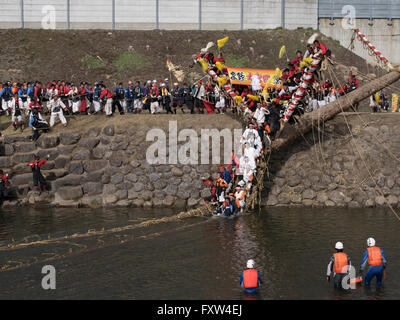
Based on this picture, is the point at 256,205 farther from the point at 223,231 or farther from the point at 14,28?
the point at 14,28

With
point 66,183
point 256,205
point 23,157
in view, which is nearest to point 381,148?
point 256,205

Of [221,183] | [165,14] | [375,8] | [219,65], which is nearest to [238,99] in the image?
[219,65]

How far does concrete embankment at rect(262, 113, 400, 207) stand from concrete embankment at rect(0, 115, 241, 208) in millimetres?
3312

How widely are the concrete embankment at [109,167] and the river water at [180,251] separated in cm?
129

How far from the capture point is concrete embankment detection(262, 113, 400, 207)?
2375 cm

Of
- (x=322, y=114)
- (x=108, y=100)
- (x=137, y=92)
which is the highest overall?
(x=137, y=92)

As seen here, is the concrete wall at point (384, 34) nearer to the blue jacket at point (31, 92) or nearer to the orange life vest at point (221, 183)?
the orange life vest at point (221, 183)

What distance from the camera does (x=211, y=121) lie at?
2528 centimetres

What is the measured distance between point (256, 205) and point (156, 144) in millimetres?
5930

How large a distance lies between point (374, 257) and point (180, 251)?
6.40 m

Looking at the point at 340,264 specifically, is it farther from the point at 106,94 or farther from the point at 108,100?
the point at 106,94

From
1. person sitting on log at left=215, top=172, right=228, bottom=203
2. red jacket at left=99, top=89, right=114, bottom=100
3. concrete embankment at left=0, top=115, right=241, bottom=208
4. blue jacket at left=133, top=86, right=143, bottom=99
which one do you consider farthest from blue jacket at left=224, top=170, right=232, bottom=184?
blue jacket at left=133, top=86, right=143, bottom=99

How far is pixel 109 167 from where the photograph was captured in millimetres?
24625

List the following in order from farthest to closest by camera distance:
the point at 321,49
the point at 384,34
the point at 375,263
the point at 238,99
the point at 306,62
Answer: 1. the point at 384,34
2. the point at 238,99
3. the point at 306,62
4. the point at 321,49
5. the point at 375,263
